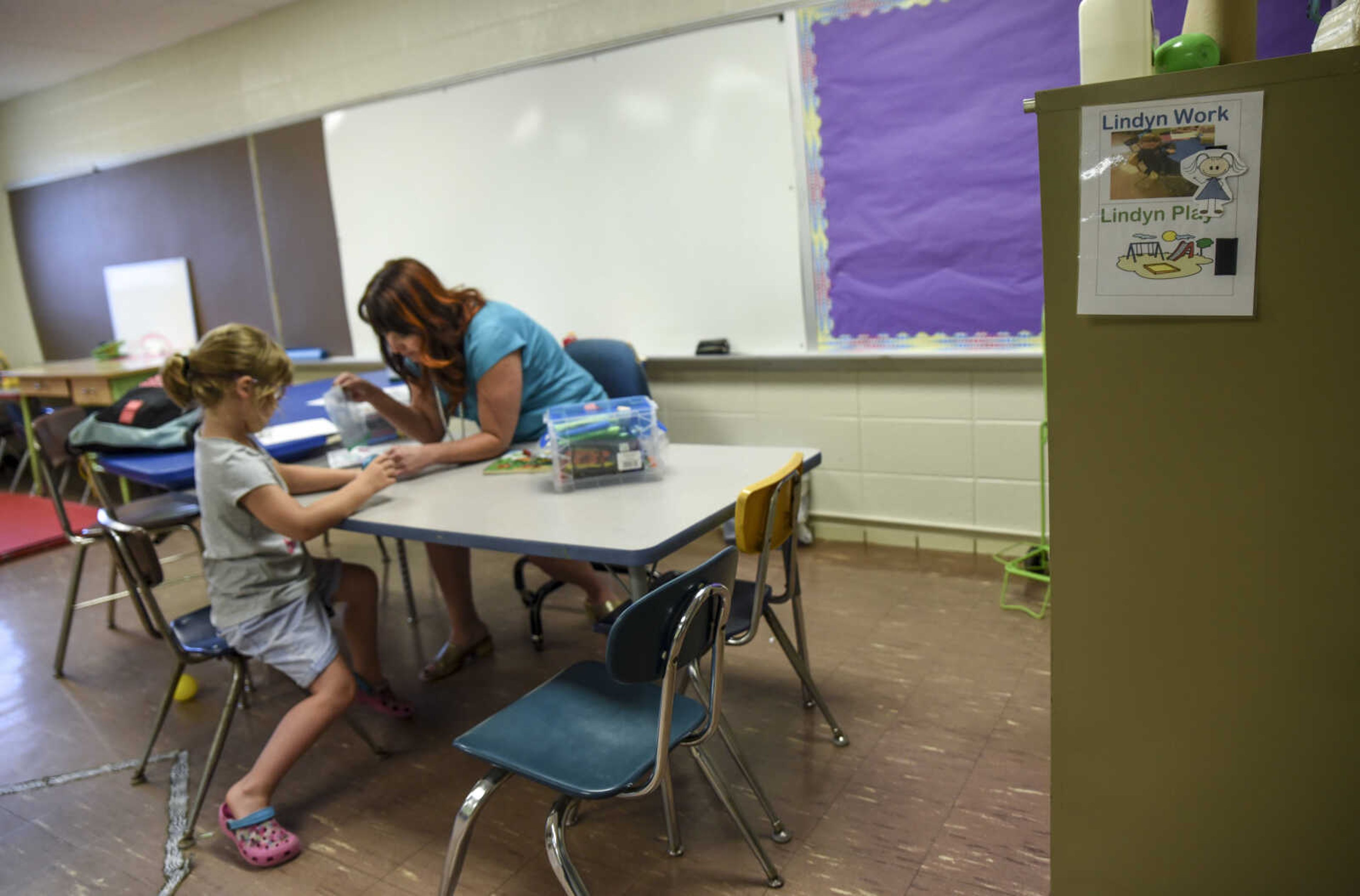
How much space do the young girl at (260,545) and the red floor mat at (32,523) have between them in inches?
101

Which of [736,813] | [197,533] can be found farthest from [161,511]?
[736,813]

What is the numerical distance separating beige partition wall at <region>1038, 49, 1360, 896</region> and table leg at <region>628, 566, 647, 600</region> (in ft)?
2.39

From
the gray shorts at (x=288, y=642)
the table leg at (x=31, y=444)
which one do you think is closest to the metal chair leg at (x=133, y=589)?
the gray shorts at (x=288, y=642)

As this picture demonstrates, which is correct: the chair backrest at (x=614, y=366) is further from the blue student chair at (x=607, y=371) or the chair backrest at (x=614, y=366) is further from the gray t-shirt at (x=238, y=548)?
the gray t-shirt at (x=238, y=548)

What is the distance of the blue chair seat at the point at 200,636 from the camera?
6.93 feet

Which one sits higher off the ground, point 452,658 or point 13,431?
point 13,431

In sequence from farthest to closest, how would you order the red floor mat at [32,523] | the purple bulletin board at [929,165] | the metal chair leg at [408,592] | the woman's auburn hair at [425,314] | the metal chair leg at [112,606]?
the red floor mat at [32,523]
the metal chair leg at [112,606]
the metal chair leg at [408,592]
the purple bulletin board at [929,165]
the woman's auburn hair at [425,314]

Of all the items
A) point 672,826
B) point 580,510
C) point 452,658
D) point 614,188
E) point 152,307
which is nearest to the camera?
point 672,826

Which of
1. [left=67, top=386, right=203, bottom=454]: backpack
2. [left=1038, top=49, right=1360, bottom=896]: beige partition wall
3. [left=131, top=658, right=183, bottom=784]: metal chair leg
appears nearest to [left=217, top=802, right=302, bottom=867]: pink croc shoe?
[left=131, top=658, right=183, bottom=784]: metal chair leg

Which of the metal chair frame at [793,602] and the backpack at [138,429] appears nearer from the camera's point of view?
the metal chair frame at [793,602]

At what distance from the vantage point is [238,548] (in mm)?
2039

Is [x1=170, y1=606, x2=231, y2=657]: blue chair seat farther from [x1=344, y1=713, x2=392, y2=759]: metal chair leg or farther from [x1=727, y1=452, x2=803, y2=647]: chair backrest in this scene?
[x1=727, y1=452, x2=803, y2=647]: chair backrest

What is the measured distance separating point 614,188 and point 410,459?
196cm

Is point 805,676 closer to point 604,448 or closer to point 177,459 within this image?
point 604,448
